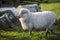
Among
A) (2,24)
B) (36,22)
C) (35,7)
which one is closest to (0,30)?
(2,24)

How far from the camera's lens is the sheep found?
370 inches

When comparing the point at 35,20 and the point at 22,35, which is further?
the point at 22,35

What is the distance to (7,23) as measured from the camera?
39.2 ft

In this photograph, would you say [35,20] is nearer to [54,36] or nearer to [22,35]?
[22,35]

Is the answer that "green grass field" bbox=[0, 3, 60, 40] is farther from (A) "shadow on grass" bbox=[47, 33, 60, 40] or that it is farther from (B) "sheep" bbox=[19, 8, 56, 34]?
(B) "sheep" bbox=[19, 8, 56, 34]

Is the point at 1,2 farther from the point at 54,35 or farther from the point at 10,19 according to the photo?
the point at 54,35

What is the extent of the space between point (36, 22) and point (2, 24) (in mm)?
2713

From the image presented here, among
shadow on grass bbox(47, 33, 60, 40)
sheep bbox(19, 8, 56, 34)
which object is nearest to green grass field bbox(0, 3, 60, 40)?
shadow on grass bbox(47, 33, 60, 40)

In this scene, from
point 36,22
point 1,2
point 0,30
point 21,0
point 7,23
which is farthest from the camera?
point 21,0

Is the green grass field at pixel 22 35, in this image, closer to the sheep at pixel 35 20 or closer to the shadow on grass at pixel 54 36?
the shadow on grass at pixel 54 36

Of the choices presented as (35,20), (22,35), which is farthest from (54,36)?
(22,35)

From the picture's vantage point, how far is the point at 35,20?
9.66 metres

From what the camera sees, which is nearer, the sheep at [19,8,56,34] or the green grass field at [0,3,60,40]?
the sheep at [19,8,56,34]

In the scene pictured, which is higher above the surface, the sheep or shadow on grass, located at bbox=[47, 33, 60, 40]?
the sheep
